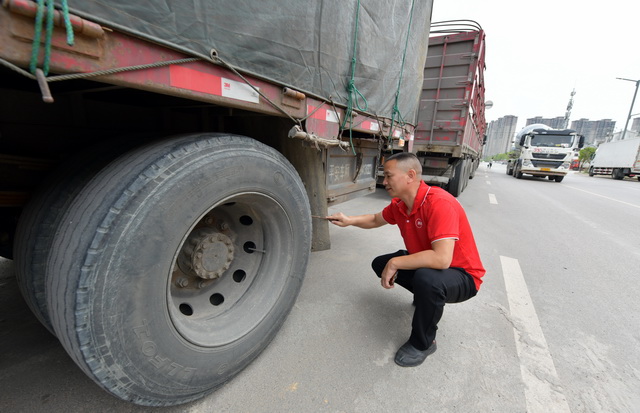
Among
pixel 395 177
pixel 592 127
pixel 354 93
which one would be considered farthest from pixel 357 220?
pixel 592 127

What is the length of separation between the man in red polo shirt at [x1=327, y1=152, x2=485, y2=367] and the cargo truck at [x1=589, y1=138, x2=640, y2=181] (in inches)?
993

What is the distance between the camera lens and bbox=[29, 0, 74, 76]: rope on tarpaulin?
668mm

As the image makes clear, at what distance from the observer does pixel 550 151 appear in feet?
45.0

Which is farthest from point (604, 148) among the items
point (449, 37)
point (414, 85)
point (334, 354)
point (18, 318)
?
point (18, 318)

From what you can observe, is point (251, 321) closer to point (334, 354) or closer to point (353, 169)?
point (334, 354)

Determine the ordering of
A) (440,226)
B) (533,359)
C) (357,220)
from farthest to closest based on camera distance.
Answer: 1. (357,220)
2. (533,359)
3. (440,226)

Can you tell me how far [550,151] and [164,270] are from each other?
17.6m

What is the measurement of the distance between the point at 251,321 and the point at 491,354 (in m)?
1.56

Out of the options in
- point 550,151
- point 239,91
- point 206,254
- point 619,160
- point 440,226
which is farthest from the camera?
point 619,160

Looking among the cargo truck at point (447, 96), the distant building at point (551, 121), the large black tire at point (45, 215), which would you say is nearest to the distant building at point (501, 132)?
the distant building at point (551, 121)

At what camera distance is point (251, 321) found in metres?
1.54

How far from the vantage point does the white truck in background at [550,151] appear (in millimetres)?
13430

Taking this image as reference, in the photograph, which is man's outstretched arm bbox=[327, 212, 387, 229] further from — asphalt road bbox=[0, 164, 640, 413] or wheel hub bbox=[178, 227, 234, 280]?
wheel hub bbox=[178, 227, 234, 280]

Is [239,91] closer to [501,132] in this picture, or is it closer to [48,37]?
[48,37]
